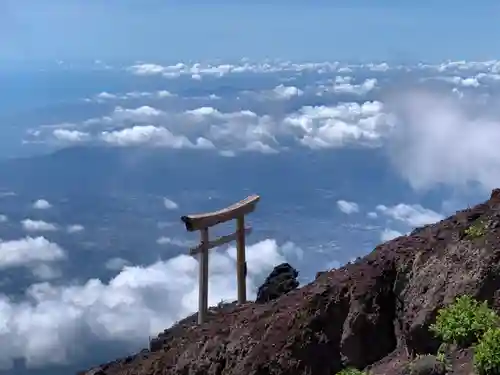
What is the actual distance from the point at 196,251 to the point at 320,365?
575 cm

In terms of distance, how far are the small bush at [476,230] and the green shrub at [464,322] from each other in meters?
1.75

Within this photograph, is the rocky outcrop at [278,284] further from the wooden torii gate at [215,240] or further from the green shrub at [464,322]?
the green shrub at [464,322]

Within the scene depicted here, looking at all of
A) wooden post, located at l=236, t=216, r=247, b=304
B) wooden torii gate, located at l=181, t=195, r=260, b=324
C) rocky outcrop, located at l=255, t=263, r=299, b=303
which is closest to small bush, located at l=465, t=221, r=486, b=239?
rocky outcrop, located at l=255, t=263, r=299, b=303

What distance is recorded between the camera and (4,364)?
134 meters

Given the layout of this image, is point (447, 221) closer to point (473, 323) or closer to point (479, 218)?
point (479, 218)

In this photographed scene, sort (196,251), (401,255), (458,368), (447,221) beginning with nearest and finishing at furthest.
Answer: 1. (458,368)
2. (401,255)
3. (447,221)
4. (196,251)

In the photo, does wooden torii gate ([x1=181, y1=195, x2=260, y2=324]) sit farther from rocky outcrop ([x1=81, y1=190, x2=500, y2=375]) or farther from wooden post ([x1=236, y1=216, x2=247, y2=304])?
rocky outcrop ([x1=81, y1=190, x2=500, y2=375])

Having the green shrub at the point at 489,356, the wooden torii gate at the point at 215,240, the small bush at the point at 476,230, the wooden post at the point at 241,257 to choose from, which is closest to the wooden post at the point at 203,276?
the wooden torii gate at the point at 215,240

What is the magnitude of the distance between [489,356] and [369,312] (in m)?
3.85

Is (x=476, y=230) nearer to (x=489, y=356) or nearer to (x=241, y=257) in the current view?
(x=489, y=356)

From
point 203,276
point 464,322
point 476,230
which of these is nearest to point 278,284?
point 203,276

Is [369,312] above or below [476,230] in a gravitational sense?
below

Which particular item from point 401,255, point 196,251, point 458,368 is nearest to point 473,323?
point 458,368

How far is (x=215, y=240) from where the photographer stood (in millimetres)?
19703
